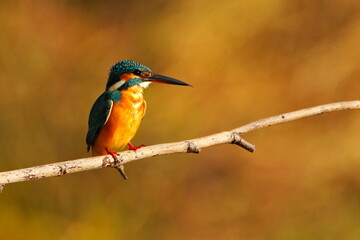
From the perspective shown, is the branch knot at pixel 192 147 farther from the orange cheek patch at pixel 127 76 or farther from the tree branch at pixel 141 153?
the orange cheek patch at pixel 127 76

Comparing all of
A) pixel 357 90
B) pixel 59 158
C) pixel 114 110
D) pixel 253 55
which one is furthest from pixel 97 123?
pixel 357 90

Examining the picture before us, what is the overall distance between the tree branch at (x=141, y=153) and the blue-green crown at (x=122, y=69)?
15.3 inches

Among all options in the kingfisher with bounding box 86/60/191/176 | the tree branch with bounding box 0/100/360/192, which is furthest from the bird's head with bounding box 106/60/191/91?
the tree branch with bounding box 0/100/360/192

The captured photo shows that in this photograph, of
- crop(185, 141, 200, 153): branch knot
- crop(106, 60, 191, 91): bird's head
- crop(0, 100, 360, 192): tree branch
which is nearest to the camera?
crop(0, 100, 360, 192): tree branch

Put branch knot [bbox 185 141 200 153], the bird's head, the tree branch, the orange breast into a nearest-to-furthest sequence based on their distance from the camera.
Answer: the tree branch < branch knot [bbox 185 141 200 153] < the bird's head < the orange breast

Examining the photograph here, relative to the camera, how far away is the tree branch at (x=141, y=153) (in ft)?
5.73

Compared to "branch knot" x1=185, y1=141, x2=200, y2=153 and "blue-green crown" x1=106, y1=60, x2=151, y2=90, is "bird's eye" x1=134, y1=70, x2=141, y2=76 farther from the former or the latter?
"branch knot" x1=185, y1=141, x2=200, y2=153

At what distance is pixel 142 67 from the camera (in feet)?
7.54

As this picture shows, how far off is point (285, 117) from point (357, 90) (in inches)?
121

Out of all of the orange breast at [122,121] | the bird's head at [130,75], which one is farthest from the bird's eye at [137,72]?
the orange breast at [122,121]

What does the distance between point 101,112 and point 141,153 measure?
53 centimetres

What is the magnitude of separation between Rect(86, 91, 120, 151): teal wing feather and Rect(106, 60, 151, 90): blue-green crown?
0.18 feet

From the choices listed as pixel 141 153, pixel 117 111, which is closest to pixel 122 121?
pixel 117 111

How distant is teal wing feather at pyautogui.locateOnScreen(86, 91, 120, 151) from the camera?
2.41 m
